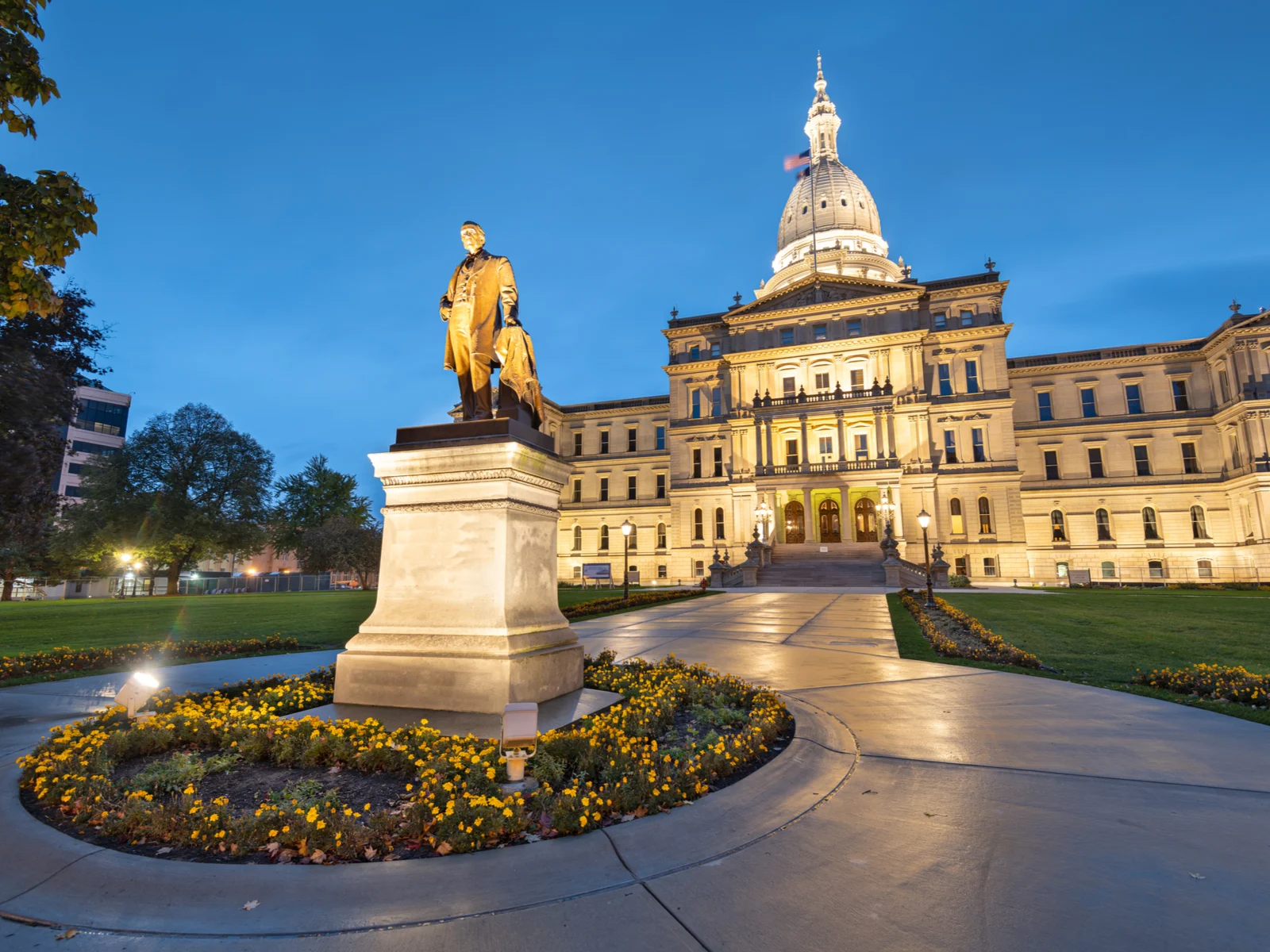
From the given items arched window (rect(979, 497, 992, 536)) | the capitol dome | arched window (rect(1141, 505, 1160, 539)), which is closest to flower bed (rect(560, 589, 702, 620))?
arched window (rect(979, 497, 992, 536))

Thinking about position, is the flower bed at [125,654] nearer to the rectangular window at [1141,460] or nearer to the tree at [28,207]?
the tree at [28,207]

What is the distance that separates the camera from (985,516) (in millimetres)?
45781

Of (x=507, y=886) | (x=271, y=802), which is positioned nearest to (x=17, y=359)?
(x=271, y=802)

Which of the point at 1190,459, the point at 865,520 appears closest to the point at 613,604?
the point at 865,520

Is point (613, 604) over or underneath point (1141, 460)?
underneath

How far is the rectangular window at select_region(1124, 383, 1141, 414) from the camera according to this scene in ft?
169

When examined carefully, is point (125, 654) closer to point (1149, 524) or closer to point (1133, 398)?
point (1149, 524)

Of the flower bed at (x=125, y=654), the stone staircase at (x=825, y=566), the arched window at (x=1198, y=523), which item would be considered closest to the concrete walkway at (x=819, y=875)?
the flower bed at (x=125, y=654)

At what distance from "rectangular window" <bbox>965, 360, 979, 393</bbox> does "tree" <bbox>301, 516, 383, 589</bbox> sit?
49128mm

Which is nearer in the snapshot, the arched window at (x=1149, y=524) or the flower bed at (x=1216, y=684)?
the flower bed at (x=1216, y=684)

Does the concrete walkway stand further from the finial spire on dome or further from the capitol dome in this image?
the finial spire on dome

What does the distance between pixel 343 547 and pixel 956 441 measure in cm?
5087

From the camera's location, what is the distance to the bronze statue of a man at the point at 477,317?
277 inches

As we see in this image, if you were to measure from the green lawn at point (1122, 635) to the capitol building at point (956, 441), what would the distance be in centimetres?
1911
